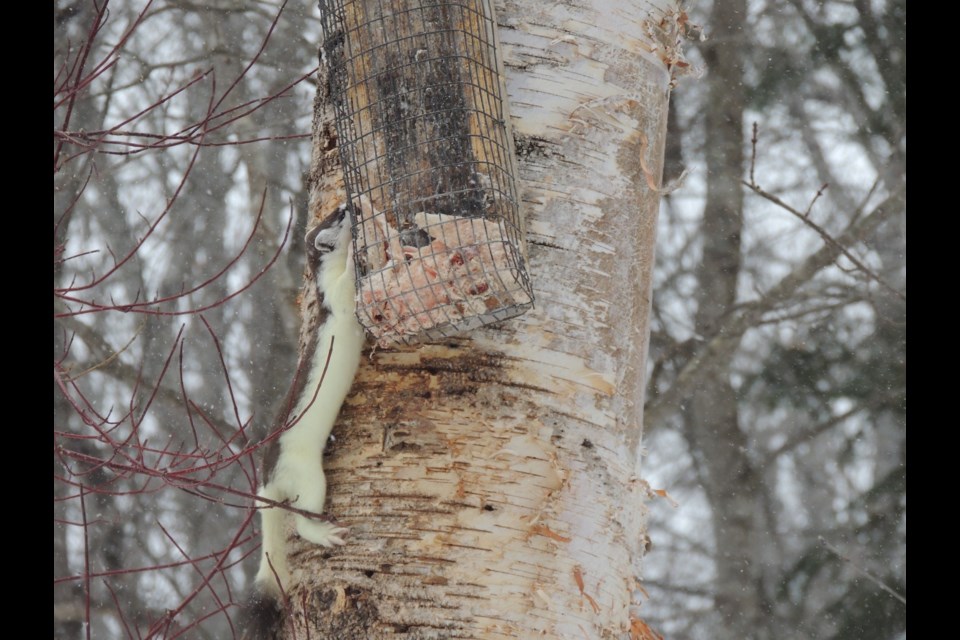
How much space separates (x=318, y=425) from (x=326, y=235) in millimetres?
516

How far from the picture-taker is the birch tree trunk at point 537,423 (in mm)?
1957

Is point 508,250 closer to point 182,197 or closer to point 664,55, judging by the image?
point 664,55

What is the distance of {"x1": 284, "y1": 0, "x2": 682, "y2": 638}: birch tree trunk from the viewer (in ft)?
6.42

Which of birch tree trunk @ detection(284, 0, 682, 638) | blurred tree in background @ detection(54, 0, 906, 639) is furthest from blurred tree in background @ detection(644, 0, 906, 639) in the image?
birch tree trunk @ detection(284, 0, 682, 638)

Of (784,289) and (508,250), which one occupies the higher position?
(784,289)

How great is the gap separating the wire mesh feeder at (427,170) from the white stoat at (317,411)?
21 centimetres

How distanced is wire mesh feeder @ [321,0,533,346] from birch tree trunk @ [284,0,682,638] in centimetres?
13

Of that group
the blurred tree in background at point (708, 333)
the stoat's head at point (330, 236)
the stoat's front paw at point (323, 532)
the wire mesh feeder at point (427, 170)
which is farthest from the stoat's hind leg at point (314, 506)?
the blurred tree in background at point (708, 333)

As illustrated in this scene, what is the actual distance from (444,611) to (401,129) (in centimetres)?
101

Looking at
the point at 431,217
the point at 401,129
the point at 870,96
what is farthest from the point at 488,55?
the point at 870,96

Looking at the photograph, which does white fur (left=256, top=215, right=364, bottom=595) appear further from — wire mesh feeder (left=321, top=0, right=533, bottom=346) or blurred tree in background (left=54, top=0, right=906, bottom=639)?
blurred tree in background (left=54, top=0, right=906, bottom=639)

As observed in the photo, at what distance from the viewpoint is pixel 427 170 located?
2.03 meters

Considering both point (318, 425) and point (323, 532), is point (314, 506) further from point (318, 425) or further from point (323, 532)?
point (318, 425)

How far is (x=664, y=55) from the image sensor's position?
2.46 metres
